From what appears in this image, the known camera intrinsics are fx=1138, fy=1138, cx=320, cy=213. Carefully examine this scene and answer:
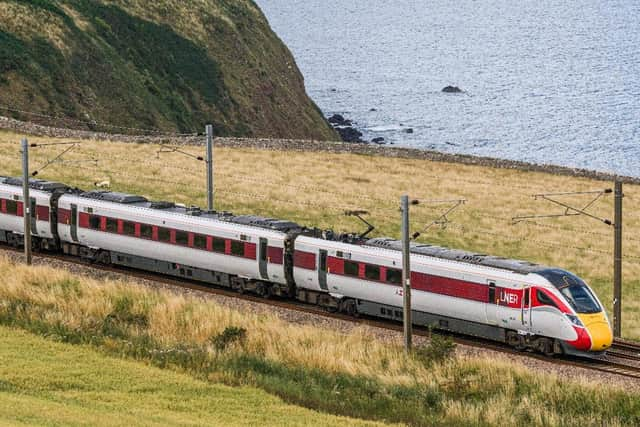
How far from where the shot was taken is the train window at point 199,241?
1706 inches

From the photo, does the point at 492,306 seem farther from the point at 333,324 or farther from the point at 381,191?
the point at 381,191

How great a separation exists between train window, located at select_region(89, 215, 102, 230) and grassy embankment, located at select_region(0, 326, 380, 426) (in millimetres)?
17313

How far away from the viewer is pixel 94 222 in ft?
154

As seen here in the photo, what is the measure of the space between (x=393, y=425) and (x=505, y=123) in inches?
5674

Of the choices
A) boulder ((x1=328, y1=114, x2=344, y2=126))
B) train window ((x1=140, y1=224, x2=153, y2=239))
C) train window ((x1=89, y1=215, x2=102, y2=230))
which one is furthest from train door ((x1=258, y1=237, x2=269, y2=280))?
boulder ((x1=328, y1=114, x2=344, y2=126))

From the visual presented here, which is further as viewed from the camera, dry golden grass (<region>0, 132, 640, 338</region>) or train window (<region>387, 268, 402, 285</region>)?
dry golden grass (<region>0, 132, 640, 338</region>)

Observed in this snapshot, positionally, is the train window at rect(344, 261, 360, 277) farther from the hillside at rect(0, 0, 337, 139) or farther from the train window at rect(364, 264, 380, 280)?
the hillside at rect(0, 0, 337, 139)

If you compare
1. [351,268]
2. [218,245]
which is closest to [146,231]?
[218,245]

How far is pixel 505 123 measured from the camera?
542 ft

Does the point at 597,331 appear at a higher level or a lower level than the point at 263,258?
lower

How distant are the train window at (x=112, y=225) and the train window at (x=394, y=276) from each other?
44.0 feet

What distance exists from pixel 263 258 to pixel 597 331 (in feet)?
43.0

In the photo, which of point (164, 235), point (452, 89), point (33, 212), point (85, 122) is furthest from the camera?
point (452, 89)

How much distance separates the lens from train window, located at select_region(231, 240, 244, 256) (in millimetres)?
42156
